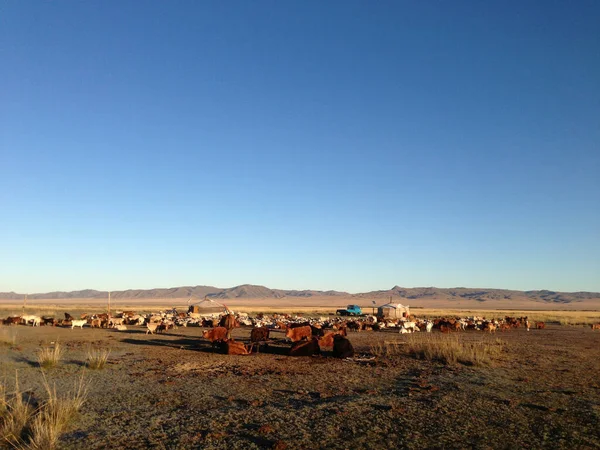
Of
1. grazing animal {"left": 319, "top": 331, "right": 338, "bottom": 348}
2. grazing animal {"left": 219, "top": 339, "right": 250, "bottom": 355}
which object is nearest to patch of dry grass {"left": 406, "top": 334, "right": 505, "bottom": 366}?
grazing animal {"left": 319, "top": 331, "right": 338, "bottom": 348}

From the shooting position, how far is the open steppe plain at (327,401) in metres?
7.62

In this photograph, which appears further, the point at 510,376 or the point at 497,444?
the point at 510,376

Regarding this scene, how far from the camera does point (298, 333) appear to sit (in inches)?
794

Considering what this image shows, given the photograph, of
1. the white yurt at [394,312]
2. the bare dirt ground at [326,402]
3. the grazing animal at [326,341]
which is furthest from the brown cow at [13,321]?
the white yurt at [394,312]

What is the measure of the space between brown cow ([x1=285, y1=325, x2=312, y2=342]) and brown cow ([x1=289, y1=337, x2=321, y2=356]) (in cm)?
126

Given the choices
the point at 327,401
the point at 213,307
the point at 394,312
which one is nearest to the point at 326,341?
the point at 327,401

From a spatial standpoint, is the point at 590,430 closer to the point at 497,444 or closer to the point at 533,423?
the point at 533,423

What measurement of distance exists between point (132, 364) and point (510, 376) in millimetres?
11718

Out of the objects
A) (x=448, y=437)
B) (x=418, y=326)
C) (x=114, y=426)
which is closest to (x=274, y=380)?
(x=114, y=426)

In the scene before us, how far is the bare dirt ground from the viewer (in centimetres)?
761

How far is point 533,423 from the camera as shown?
837 cm

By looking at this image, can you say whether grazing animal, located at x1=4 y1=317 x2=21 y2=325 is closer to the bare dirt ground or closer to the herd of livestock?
the herd of livestock

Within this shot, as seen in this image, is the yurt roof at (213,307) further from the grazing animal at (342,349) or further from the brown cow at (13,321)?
the brown cow at (13,321)

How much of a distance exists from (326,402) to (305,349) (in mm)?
8400
